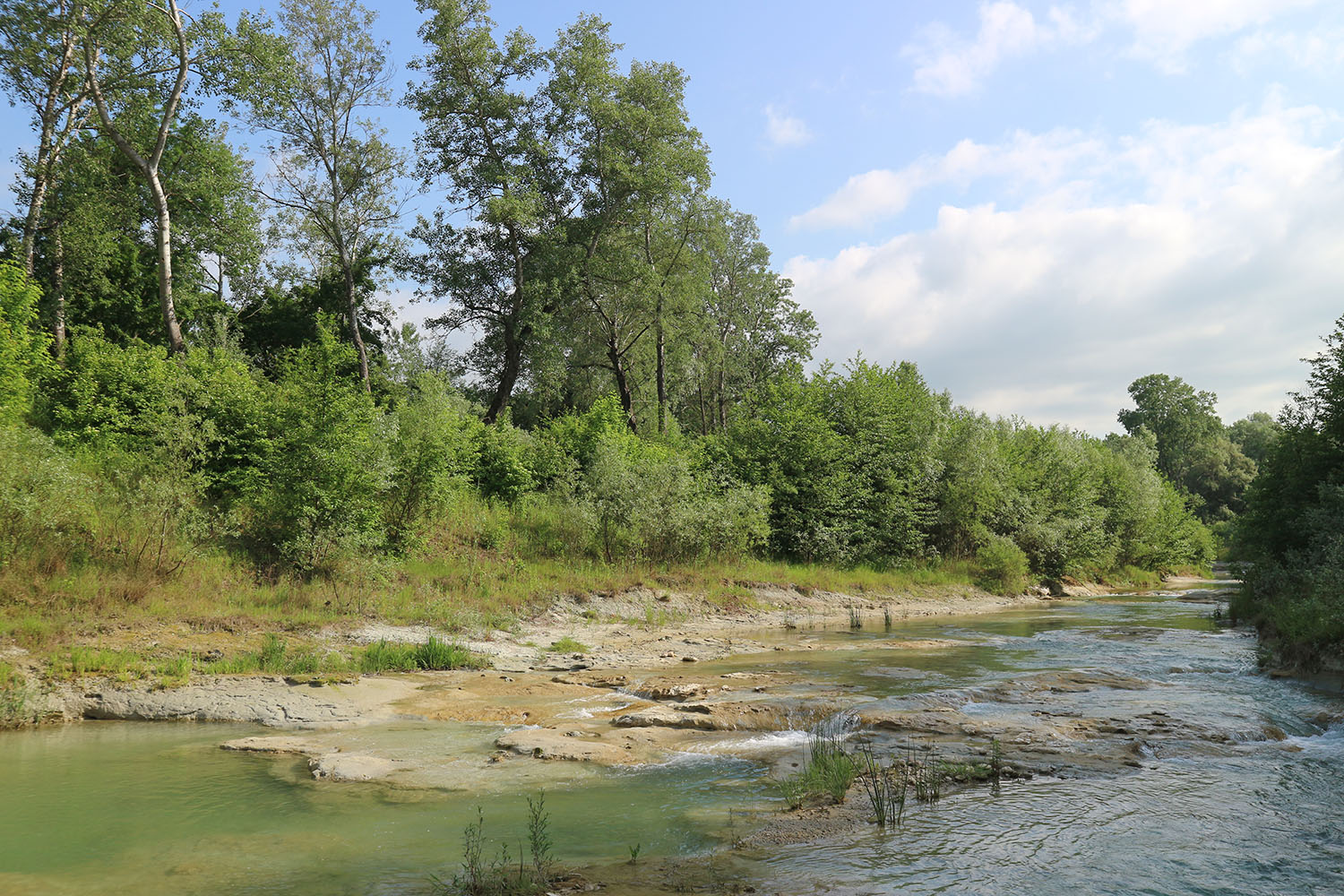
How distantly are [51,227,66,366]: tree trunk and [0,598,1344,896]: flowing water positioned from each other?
822 inches

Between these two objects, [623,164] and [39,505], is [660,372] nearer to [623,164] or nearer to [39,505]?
[623,164]

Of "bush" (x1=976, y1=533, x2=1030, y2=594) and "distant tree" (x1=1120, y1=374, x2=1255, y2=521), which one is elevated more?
"distant tree" (x1=1120, y1=374, x2=1255, y2=521)

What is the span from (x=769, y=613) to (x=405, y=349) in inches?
1132

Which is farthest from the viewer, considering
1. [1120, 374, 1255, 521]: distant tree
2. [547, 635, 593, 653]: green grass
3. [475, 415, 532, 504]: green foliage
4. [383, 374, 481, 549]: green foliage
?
[1120, 374, 1255, 521]: distant tree

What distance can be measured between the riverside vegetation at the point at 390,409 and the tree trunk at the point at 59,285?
0.49 ft

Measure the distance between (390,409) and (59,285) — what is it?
41.2ft

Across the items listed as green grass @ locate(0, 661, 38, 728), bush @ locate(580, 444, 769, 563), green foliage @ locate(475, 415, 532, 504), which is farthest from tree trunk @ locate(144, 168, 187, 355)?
green grass @ locate(0, 661, 38, 728)

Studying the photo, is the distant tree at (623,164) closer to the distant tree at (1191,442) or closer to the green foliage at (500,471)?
the green foliage at (500,471)

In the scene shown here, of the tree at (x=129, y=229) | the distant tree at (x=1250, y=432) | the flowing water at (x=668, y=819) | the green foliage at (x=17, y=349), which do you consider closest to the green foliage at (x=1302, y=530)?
the flowing water at (x=668, y=819)

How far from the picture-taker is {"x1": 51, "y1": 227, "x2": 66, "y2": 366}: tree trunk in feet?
88.4

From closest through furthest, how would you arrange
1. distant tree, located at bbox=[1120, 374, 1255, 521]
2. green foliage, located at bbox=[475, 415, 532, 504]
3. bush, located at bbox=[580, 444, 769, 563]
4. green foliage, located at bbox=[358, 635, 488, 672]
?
green foliage, located at bbox=[358, 635, 488, 672]
bush, located at bbox=[580, 444, 769, 563]
green foliage, located at bbox=[475, 415, 532, 504]
distant tree, located at bbox=[1120, 374, 1255, 521]

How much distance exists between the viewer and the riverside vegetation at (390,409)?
1784 cm

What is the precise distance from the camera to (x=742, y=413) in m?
40.0

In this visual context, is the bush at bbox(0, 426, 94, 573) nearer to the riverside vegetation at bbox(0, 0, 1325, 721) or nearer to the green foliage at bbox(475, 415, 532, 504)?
the riverside vegetation at bbox(0, 0, 1325, 721)
